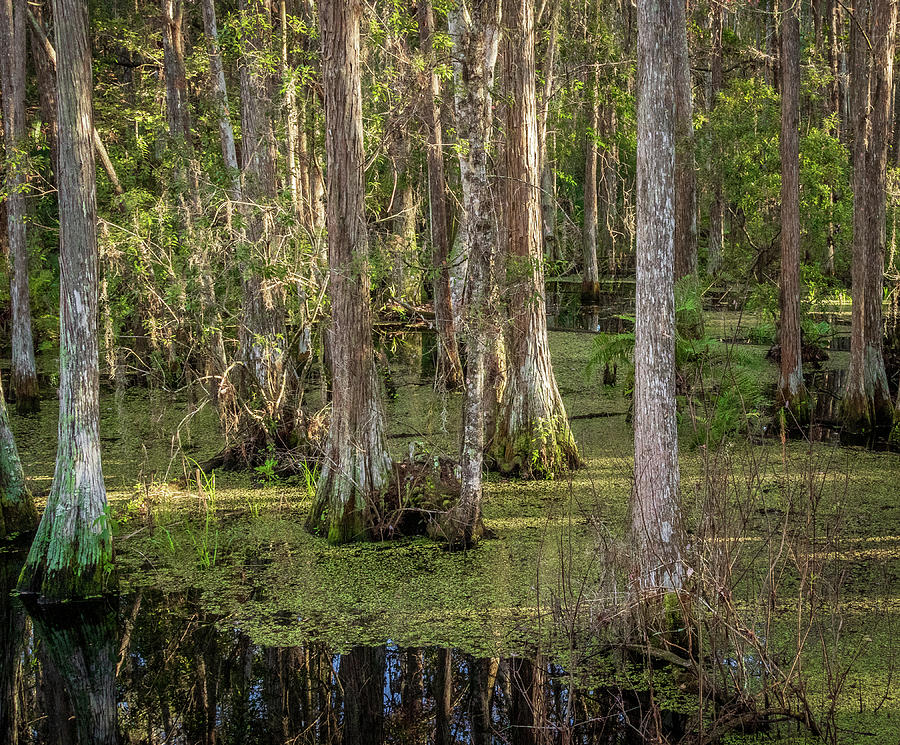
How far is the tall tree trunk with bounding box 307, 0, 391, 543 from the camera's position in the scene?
29.3ft

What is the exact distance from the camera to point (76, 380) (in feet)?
26.9

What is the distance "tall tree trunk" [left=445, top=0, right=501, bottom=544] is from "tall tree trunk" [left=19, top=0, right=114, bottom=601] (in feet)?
10.1

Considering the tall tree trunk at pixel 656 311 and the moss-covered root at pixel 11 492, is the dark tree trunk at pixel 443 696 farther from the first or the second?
the moss-covered root at pixel 11 492

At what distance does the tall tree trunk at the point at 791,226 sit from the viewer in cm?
1248

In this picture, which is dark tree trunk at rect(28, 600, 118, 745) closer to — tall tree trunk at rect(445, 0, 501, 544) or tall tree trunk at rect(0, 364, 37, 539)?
tall tree trunk at rect(0, 364, 37, 539)

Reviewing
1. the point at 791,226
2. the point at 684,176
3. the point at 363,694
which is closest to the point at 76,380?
the point at 363,694

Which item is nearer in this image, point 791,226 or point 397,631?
point 397,631

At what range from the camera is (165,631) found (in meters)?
7.30

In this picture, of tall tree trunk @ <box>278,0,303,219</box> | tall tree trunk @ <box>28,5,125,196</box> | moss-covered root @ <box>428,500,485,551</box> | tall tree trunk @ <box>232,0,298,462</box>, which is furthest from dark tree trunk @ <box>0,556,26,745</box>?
tall tree trunk @ <box>28,5,125,196</box>

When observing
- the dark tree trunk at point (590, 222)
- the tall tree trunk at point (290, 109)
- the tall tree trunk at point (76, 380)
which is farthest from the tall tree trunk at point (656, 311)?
the dark tree trunk at point (590, 222)

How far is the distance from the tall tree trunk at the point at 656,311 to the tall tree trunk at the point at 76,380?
4591 millimetres

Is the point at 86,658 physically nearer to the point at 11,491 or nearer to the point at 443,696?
the point at 443,696

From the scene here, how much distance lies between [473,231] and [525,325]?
8.13 feet

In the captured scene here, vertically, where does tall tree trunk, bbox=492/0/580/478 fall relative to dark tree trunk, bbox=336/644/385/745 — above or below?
above
